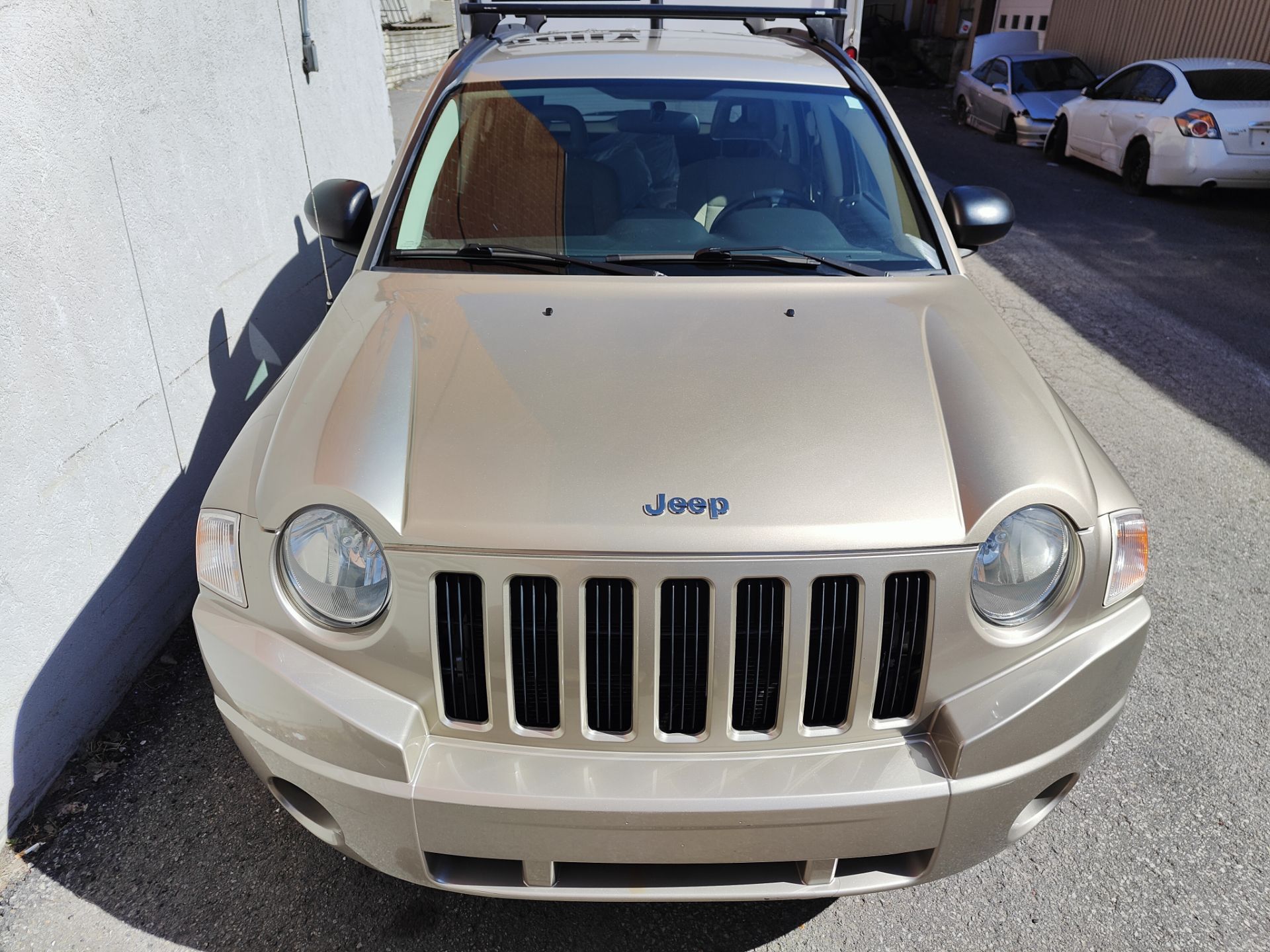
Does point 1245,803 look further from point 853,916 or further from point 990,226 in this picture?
point 990,226

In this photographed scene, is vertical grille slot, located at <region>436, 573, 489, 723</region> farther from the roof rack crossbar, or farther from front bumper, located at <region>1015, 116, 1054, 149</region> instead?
front bumper, located at <region>1015, 116, 1054, 149</region>

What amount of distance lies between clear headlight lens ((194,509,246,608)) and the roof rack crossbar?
9.47 feet

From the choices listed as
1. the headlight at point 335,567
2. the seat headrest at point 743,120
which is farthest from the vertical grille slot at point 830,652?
the seat headrest at point 743,120

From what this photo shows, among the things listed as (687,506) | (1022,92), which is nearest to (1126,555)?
(687,506)

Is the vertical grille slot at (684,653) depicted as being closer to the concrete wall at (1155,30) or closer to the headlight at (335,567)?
the headlight at (335,567)

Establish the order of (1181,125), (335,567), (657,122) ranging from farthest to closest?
(1181,125)
(657,122)
(335,567)

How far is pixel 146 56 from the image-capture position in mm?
3570

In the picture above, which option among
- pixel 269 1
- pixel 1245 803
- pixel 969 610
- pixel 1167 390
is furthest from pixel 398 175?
pixel 1167 390

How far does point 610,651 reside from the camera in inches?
77.5

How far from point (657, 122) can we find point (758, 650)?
2.14 m

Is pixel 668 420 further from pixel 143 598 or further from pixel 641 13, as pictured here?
pixel 641 13

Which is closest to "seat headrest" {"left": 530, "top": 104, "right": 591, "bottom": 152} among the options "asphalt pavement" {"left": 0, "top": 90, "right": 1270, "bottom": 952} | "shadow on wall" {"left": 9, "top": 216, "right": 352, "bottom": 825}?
"shadow on wall" {"left": 9, "top": 216, "right": 352, "bottom": 825}

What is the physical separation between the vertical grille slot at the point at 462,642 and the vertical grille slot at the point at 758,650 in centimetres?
52

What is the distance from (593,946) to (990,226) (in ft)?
8.62
